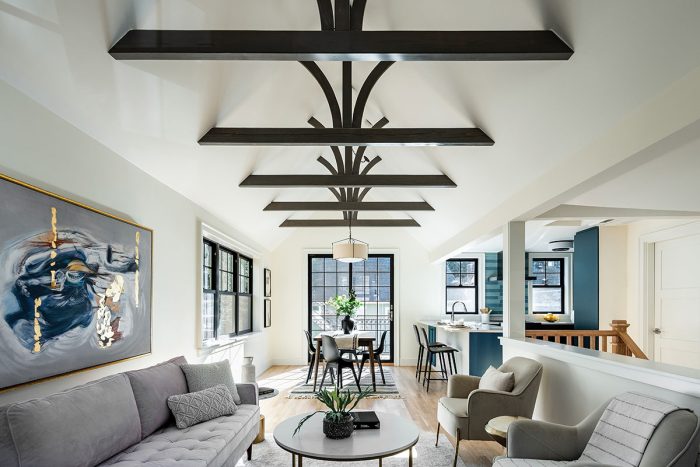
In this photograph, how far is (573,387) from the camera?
12.3 feet

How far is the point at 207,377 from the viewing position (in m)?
4.07

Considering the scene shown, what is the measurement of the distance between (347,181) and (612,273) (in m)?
4.15

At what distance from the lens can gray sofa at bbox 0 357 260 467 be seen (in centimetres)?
217

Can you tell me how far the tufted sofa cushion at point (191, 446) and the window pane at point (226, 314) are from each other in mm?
3187

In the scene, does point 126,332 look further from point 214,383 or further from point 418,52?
point 418,52

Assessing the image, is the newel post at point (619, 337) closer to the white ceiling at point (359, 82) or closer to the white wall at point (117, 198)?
the white ceiling at point (359, 82)

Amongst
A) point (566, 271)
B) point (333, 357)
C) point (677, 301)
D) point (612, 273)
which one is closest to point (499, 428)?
point (333, 357)

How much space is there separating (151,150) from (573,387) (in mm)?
3544

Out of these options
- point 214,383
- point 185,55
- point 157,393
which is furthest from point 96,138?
point 214,383

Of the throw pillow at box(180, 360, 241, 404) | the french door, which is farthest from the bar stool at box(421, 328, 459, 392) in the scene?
the throw pillow at box(180, 360, 241, 404)

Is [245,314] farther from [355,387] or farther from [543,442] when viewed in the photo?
[543,442]

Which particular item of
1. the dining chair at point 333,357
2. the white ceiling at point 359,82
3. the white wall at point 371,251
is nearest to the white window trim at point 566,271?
the white wall at point 371,251

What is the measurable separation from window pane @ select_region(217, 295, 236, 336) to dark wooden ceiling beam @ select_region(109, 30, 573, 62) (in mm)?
4583

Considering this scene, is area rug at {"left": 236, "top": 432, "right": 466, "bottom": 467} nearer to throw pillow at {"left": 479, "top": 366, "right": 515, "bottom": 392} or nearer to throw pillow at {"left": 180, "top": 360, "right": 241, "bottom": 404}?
throw pillow at {"left": 180, "top": 360, "right": 241, "bottom": 404}
